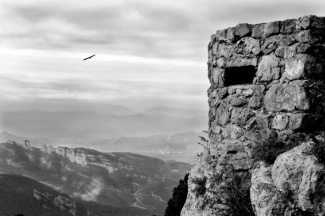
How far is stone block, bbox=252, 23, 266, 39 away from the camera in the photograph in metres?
14.1

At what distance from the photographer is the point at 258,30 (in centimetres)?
1419

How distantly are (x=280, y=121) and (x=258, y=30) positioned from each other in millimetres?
2761

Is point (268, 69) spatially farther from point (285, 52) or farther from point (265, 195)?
point (265, 195)

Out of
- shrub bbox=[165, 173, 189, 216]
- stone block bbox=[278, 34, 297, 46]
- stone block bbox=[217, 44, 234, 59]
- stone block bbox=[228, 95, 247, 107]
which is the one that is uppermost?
stone block bbox=[278, 34, 297, 46]

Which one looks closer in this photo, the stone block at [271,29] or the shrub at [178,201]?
the stone block at [271,29]

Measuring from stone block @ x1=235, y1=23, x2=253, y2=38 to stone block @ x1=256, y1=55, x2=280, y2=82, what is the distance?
940 millimetres

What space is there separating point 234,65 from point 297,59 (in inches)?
83.9

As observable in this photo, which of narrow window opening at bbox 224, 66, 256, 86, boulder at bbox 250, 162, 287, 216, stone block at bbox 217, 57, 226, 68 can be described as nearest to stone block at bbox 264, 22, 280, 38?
narrow window opening at bbox 224, 66, 256, 86

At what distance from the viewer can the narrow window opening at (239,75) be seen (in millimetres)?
14799

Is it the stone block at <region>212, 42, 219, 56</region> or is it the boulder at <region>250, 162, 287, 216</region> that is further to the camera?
the stone block at <region>212, 42, 219, 56</region>

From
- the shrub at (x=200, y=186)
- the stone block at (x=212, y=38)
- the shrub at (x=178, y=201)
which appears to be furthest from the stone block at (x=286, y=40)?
the shrub at (x=178, y=201)

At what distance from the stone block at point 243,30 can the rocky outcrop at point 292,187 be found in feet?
13.0

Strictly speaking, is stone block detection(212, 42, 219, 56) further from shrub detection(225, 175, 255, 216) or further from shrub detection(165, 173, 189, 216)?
shrub detection(165, 173, 189, 216)

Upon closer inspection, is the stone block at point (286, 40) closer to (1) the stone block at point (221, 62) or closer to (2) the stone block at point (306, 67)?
(2) the stone block at point (306, 67)
